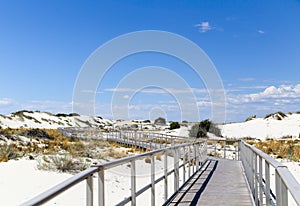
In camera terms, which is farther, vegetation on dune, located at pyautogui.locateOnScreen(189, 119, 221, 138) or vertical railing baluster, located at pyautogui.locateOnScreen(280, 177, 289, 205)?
vegetation on dune, located at pyautogui.locateOnScreen(189, 119, 221, 138)

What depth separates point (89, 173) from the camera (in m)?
4.68

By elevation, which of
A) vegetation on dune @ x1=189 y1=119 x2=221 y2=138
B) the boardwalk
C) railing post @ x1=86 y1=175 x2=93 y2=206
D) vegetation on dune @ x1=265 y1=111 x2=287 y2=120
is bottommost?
the boardwalk

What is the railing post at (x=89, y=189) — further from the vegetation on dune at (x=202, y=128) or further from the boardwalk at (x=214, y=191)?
the vegetation on dune at (x=202, y=128)

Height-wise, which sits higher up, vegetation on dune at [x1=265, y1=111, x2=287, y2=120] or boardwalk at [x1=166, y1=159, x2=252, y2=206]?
vegetation on dune at [x1=265, y1=111, x2=287, y2=120]

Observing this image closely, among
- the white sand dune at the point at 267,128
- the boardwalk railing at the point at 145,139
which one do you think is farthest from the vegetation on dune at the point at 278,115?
the boardwalk railing at the point at 145,139

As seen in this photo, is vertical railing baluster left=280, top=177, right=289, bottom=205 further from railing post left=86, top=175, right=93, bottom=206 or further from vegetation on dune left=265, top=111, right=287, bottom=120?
vegetation on dune left=265, top=111, right=287, bottom=120

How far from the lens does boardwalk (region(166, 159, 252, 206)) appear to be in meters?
10.1

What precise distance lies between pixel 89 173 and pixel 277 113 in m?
80.8

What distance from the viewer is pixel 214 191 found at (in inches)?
466

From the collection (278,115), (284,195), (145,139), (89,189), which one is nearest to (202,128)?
(145,139)

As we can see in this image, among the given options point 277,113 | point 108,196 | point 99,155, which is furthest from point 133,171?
point 277,113

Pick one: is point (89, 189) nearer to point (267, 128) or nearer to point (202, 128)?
point (202, 128)

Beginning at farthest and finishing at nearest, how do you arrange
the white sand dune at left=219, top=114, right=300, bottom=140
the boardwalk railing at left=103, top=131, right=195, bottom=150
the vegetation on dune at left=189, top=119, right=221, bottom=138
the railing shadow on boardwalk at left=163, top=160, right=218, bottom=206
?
the white sand dune at left=219, top=114, right=300, bottom=140, the vegetation on dune at left=189, top=119, right=221, bottom=138, the boardwalk railing at left=103, top=131, right=195, bottom=150, the railing shadow on boardwalk at left=163, top=160, right=218, bottom=206

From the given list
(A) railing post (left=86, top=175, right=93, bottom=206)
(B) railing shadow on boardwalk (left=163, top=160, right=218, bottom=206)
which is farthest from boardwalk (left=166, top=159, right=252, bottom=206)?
(A) railing post (left=86, top=175, right=93, bottom=206)
